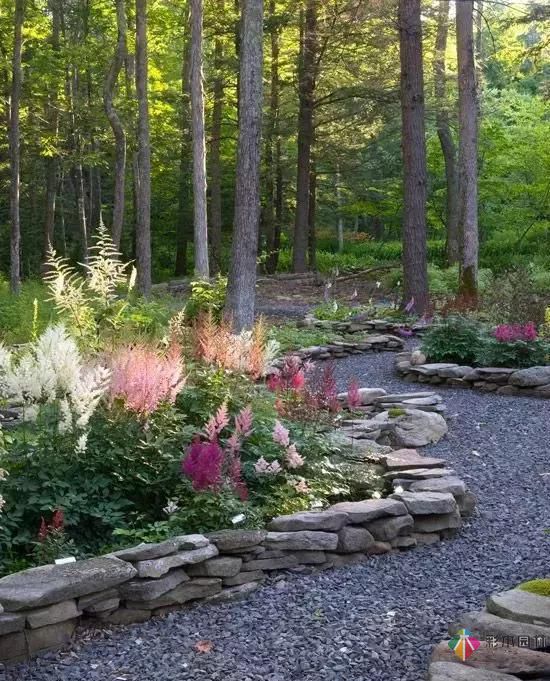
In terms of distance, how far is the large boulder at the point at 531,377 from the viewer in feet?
28.5

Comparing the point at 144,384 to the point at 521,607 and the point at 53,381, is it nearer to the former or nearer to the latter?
the point at 53,381

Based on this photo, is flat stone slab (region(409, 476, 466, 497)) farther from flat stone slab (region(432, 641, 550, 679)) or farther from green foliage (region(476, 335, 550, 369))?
green foliage (region(476, 335, 550, 369))

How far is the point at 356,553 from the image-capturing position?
430cm

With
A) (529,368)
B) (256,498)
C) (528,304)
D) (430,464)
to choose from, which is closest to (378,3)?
(528,304)

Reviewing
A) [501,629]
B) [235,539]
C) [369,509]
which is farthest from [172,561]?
[501,629]

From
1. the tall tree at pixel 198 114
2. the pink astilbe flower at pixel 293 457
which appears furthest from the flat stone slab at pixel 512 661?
the tall tree at pixel 198 114

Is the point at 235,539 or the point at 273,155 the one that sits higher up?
the point at 273,155

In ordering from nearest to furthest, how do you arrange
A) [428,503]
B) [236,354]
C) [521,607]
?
1. [521,607]
2. [428,503]
3. [236,354]

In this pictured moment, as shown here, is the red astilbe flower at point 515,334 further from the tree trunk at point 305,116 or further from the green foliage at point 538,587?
the tree trunk at point 305,116

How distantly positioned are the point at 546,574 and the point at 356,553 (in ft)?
3.18

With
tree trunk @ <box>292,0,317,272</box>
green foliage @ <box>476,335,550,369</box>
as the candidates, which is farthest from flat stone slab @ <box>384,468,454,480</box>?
tree trunk @ <box>292,0,317,272</box>

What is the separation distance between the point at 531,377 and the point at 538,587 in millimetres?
5571

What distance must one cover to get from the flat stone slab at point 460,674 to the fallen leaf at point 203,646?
3.24 feet

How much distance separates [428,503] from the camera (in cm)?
459
